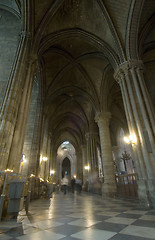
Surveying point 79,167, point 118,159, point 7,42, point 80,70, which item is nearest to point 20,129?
point 7,42

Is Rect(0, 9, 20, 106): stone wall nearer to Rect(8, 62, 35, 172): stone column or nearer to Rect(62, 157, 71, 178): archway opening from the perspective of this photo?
Rect(8, 62, 35, 172): stone column

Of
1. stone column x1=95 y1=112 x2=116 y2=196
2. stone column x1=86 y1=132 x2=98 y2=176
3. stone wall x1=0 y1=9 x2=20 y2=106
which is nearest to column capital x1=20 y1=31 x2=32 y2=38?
stone wall x1=0 y1=9 x2=20 y2=106

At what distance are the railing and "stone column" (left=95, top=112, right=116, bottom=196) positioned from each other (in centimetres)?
49

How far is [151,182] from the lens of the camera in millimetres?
5551

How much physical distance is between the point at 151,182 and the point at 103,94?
10.1m

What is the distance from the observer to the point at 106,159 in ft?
37.7

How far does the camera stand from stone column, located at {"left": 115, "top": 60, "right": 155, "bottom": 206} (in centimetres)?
571

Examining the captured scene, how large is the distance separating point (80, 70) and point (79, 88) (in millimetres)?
2446

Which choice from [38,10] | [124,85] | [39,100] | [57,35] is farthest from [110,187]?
[38,10]

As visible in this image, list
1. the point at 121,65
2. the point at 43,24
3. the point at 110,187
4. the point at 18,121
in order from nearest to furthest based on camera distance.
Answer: the point at 18,121 → the point at 121,65 → the point at 43,24 → the point at 110,187

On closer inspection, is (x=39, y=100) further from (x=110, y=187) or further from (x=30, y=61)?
(x=110, y=187)

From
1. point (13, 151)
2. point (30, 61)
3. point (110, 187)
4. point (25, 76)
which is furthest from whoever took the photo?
point (110, 187)

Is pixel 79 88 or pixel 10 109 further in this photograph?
pixel 79 88

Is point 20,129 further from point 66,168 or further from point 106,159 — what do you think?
point 66,168
